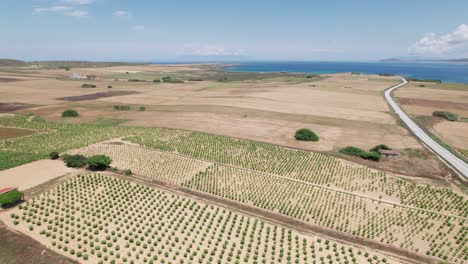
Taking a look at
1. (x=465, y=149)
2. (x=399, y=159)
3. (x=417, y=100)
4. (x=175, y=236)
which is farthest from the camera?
(x=417, y=100)

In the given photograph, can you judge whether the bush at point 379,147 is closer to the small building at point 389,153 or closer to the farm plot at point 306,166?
the small building at point 389,153

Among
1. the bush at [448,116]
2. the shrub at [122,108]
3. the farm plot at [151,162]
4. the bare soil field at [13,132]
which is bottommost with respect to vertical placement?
the farm plot at [151,162]

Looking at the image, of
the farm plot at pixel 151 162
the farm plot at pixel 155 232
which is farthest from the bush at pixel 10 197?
the farm plot at pixel 151 162

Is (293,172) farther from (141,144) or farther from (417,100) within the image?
(417,100)

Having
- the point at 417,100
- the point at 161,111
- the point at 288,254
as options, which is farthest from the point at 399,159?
the point at 417,100

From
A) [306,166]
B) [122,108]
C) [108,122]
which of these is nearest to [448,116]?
[306,166]

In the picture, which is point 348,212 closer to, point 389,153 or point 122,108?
point 389,153

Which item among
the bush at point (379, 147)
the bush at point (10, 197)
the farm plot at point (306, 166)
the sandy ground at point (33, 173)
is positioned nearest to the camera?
the bush at point (10, 197)

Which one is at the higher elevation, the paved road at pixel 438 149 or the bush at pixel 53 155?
the bush at pixel 53 155
